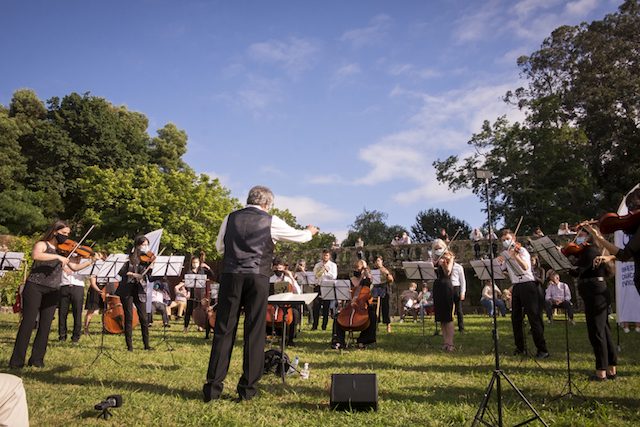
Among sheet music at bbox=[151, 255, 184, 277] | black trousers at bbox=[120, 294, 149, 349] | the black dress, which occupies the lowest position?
black trousers at bbox=[120, 294, 149, 349]

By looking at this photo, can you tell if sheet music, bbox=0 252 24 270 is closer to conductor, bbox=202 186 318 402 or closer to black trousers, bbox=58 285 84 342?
black trousers, bbox=58 285 84 342

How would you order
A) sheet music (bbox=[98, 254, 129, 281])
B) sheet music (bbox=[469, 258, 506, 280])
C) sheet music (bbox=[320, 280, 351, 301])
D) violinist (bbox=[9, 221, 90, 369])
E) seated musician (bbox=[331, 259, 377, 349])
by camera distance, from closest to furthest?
violinist (bbox=[9, 221, 90, 369]), seated musician (bbox=[331, 259, 377, 349]), sheet music (bbox=[320, 280, 351, 301]), sheet music (bbox=[98, 254, 129, 281]), sheet music (bbox=[469, 258, 506, 280])

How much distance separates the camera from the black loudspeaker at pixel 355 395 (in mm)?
4574

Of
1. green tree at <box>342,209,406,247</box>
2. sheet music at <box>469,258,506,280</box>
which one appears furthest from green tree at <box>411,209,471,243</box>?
sheet music at <box>469,258,506,280</box>

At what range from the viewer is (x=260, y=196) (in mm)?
5461

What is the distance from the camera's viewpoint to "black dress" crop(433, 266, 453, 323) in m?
9.09

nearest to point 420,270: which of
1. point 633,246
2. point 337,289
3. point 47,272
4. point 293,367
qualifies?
point 337,289

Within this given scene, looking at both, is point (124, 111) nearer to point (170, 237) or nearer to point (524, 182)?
point (170, 237)

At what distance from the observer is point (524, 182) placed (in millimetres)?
31328

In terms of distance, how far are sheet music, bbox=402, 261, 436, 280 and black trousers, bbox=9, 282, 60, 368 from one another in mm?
7674

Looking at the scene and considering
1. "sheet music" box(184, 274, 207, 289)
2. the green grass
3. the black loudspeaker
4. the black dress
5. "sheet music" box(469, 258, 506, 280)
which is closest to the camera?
the green grass

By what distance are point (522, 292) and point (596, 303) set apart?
223cm

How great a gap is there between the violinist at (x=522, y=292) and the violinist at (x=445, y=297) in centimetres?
122

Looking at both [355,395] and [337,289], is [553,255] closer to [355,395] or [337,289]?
[355,395]
